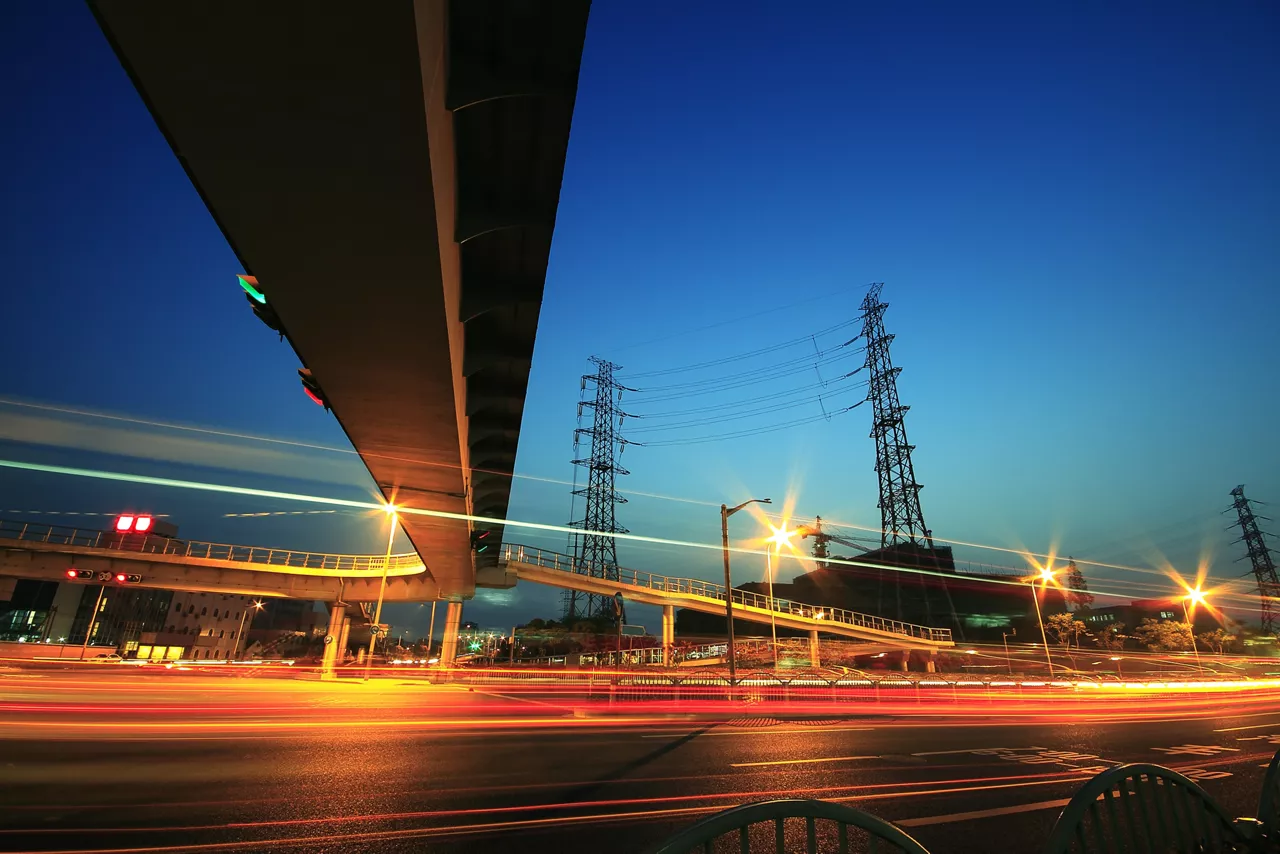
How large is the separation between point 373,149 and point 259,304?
3349 millimetres

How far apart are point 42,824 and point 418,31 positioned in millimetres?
8342

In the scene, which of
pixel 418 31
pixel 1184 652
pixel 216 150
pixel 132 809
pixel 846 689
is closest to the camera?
pixel 418 31

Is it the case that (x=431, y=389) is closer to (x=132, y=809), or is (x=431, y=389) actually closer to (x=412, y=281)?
(x=412, y=281)

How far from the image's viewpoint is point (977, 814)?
22.5 feet

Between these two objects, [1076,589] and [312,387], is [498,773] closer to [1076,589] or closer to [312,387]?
[312,387]

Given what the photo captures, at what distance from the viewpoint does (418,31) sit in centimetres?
392

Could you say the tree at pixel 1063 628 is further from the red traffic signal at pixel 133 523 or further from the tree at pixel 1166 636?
the red traffic signal at pixel 133 523

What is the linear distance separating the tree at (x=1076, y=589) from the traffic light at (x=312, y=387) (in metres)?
86.9

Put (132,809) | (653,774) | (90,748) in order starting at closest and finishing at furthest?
(132,809) → (653,774) → (90,748)

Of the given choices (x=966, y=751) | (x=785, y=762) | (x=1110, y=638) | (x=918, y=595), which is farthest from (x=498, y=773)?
(x=1110, y=638)

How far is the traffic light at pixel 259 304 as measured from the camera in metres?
6.67

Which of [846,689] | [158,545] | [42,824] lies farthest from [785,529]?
[158,545]

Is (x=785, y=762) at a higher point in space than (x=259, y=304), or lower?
lower

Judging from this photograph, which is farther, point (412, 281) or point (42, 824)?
point (412, 281)
